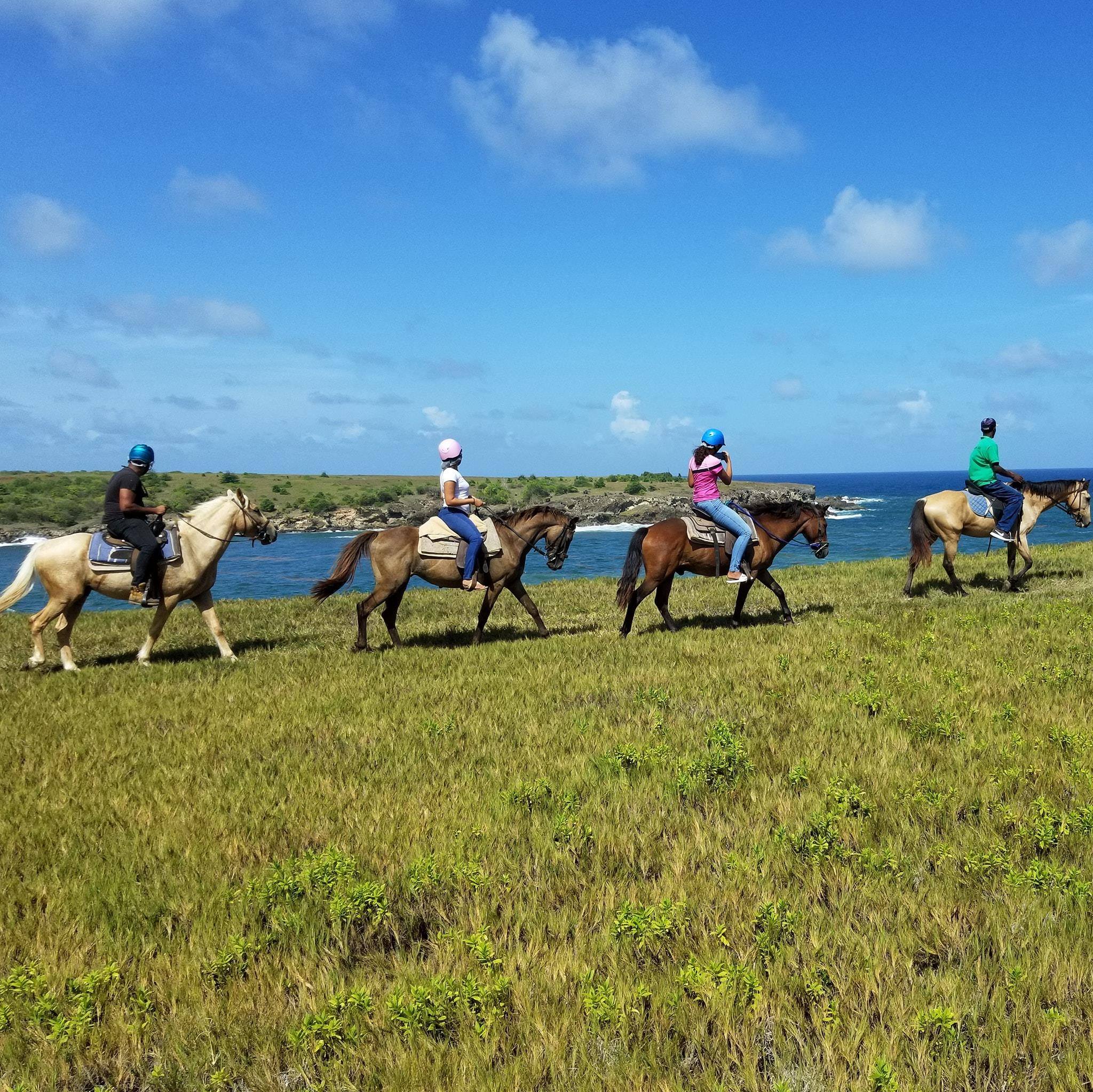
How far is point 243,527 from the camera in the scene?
12977 millimetres

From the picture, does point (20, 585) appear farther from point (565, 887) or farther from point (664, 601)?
point (565, 887)

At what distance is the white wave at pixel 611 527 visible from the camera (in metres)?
82.2

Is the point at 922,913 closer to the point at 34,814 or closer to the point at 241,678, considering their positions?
the point at 34,814

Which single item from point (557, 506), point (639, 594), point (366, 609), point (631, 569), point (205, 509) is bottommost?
point (366, 609)

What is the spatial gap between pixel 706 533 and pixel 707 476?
1034 mm

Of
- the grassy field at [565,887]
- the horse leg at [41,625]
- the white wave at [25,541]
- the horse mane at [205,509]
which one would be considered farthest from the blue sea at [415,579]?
the grassy field at [565,887]

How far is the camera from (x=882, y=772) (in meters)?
5.75

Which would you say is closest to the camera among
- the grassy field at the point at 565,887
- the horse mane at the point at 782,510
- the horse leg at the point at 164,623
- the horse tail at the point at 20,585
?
the grassy field at the point at 565,887

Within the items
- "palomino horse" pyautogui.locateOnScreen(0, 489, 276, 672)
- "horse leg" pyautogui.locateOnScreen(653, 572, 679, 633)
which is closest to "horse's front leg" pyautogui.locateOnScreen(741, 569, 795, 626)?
"horse leg" pyautogui.locateOnScreen(653, 572, 679, 633)

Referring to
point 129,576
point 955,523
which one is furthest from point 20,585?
point 955,523

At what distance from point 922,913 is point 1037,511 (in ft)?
54.2

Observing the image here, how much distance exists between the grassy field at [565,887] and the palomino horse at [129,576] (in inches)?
133

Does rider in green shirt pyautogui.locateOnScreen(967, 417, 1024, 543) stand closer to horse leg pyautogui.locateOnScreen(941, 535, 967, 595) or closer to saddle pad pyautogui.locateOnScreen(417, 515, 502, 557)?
horse leg pyautogui.locateOnScreen(941, 535, 967, 595)

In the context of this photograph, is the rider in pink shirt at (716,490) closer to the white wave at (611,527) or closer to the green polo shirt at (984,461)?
the green polo shirt at (984,461)
